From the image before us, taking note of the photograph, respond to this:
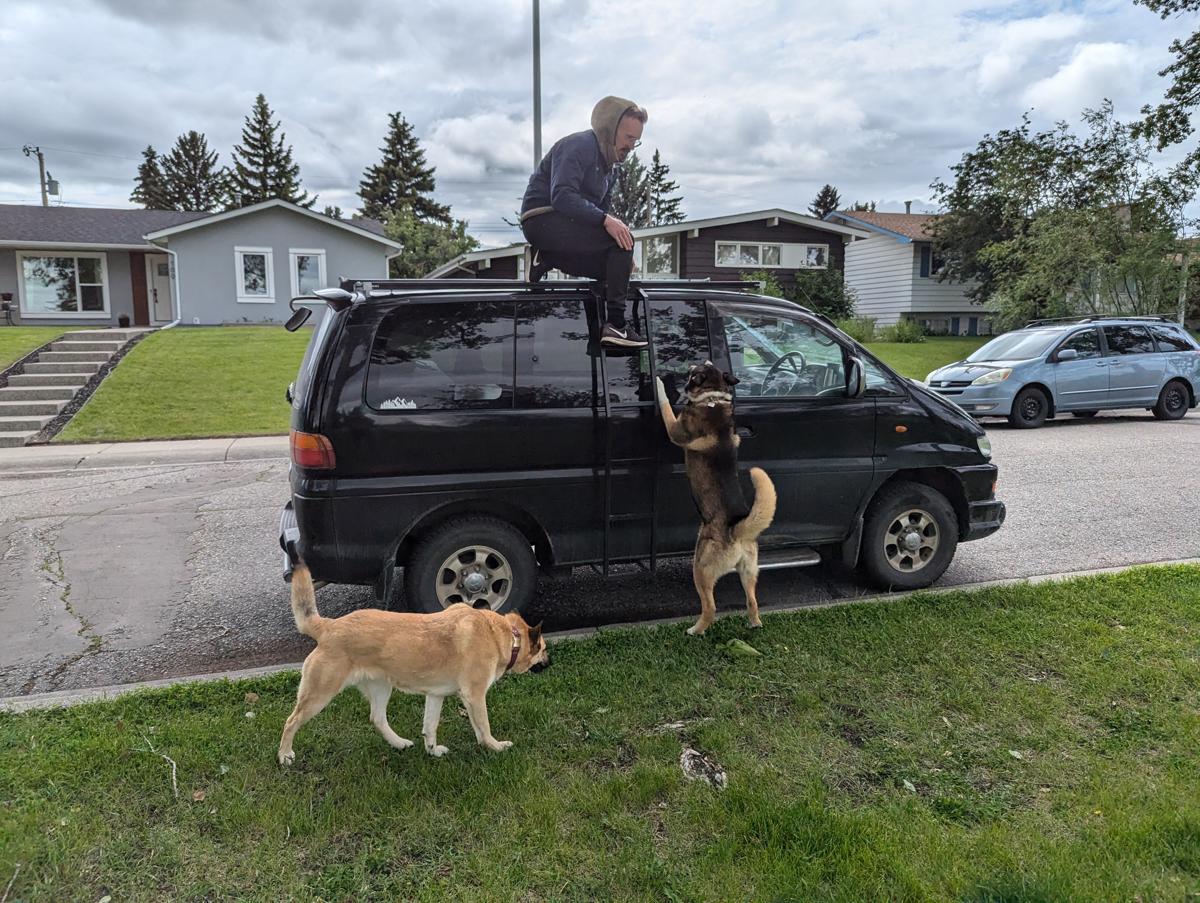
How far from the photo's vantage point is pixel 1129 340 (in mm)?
14047

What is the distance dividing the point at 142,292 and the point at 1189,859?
30.4m

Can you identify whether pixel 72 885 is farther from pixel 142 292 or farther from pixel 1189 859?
pixel 142 292

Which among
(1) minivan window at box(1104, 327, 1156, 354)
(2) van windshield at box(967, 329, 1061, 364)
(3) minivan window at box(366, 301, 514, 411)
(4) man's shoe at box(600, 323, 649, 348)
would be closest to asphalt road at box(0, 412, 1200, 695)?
(3) minivan window at box(366, 301, 514, 411)

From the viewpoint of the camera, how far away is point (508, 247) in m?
29.6

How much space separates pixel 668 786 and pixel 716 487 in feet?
5.75

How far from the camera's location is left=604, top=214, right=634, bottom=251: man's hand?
448cm

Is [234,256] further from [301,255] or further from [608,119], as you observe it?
[608,119]

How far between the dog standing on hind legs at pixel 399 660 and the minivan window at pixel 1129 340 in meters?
14.5

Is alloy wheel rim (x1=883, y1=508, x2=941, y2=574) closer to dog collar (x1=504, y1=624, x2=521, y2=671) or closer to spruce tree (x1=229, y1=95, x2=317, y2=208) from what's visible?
dog collar (x1=504, y1=624, x2=521, y2=671)

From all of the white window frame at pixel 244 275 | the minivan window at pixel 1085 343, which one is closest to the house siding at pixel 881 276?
the minivan window at pixel 1085 343

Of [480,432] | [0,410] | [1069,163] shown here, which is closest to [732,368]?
[480,432]

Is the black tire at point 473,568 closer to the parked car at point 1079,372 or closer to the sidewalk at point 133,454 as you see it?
the sidewalk at point 133,454

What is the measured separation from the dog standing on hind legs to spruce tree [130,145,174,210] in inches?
2874

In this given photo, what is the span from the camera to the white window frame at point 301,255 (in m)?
25.2
